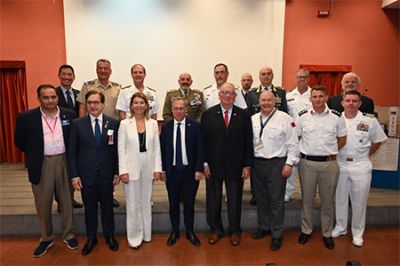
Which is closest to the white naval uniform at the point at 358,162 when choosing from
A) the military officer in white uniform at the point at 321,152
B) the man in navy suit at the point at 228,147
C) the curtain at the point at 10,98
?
the military officer in white uniform at the point at 321,152

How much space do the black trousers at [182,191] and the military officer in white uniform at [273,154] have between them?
2.29ft

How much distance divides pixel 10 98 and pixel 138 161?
474cm

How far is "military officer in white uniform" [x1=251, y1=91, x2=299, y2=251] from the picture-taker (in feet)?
9.95

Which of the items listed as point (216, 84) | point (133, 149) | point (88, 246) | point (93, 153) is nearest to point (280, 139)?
point (216, 84)

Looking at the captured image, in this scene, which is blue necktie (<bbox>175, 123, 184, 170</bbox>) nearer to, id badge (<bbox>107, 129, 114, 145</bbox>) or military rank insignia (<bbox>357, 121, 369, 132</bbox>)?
id badge (<bbox>107, 129, 114, 145</bbox>)

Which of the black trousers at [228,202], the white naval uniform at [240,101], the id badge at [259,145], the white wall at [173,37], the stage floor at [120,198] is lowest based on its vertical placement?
the stage floor at [120,198]

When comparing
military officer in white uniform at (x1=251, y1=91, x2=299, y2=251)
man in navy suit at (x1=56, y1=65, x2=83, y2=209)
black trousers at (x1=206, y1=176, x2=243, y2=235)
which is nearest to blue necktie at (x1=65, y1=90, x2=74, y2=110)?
man in navy suit at (x1=56, y1=65, x2=83, y2=209)

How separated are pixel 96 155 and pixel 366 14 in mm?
6513

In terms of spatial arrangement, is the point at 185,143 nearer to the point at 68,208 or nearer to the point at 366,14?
the point at 68,208

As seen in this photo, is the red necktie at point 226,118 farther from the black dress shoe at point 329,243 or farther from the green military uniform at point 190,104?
the black dress shoe at point 329,243

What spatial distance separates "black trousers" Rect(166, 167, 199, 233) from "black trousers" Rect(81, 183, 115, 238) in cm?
62

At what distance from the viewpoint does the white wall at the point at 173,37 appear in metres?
5.81

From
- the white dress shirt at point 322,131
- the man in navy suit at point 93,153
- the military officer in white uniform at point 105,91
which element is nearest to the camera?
the man in navy suit at point 93,153

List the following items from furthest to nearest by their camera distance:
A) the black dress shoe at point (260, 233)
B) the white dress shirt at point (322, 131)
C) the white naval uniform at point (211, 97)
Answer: the white naval uniform at point (211, 97) < the black dress shoe at point (260, 233) < the white dress shirt at point (322, 131)
